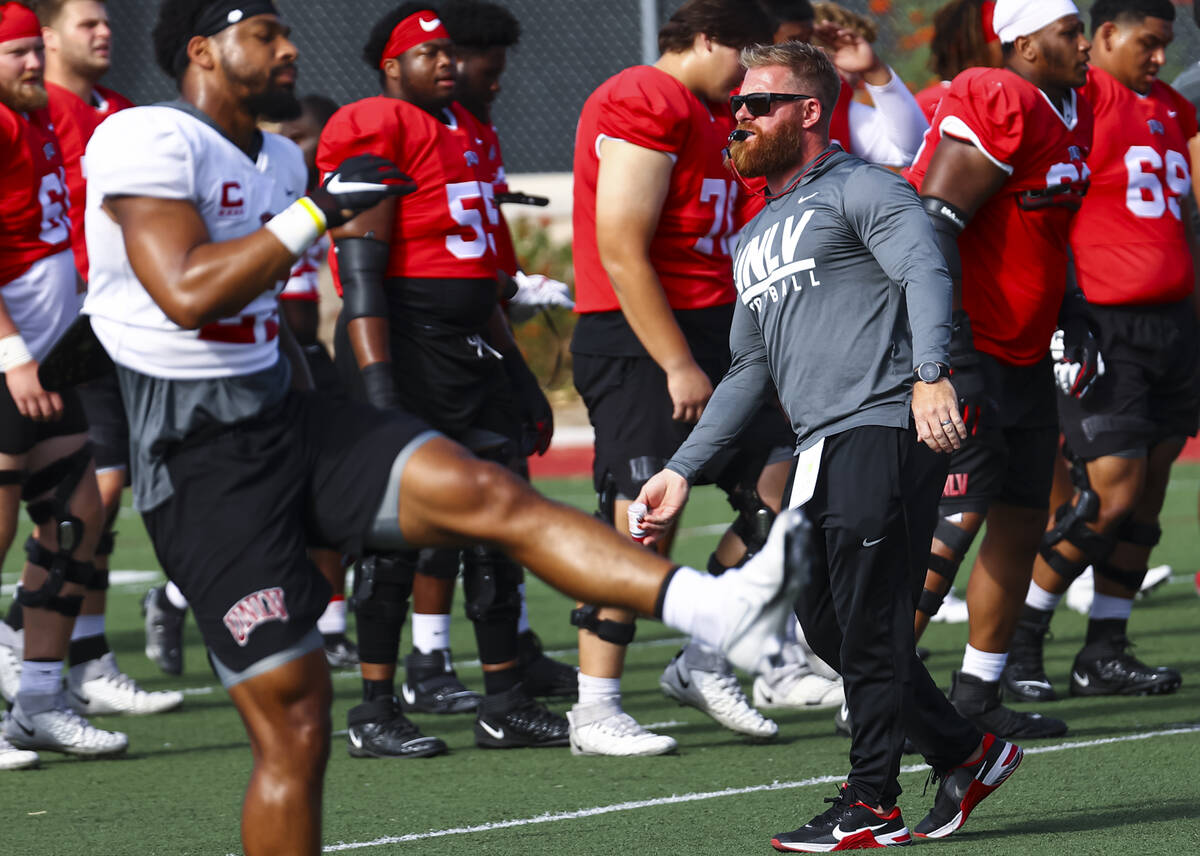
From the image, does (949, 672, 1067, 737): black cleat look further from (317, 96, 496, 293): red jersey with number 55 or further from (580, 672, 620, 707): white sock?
(317, 96, 496, 293): red jersey with number 55

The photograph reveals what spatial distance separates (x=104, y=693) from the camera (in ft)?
23.4

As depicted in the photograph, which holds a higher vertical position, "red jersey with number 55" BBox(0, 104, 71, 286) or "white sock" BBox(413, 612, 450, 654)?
"red jersey with number 55" BBox(0, 104, 71, 286)

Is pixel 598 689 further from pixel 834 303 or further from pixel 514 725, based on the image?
pixel 834 303

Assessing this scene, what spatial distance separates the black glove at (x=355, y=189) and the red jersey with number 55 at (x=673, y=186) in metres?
2.36

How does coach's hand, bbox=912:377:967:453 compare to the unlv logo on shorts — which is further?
coach's hand, bbox=912:377:967:453

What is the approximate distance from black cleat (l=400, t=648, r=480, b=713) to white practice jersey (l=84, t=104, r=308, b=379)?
3073 mm

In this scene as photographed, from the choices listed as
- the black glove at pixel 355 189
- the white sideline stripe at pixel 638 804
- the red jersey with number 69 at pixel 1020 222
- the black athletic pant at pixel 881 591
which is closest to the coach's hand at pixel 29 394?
the white sideline stripe at pixel 638 804

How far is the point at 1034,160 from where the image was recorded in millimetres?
5898

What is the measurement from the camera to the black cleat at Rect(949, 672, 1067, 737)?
241 inches

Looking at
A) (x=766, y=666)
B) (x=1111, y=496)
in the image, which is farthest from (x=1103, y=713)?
(x=766, y=666)

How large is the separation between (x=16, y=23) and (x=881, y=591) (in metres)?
3.60

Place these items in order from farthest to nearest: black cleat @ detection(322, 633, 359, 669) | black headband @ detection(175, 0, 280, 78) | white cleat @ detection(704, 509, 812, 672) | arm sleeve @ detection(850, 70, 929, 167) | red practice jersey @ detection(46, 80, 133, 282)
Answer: black cleat @ detection(322, 633, 359, 669) → arm sleeve @ detection(850, 70, 929, 167) → red practice jersey @ detection(46, 80, 133, 282) → black headband @ detection(175, 0, 280, 78) → white cleat @ detection(704, 509, 812, 672)

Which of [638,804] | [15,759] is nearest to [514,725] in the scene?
[638,804]

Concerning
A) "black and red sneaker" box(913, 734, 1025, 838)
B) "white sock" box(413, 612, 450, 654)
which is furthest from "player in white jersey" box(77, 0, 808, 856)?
"white sock" box(413, 612, 450, 654)
